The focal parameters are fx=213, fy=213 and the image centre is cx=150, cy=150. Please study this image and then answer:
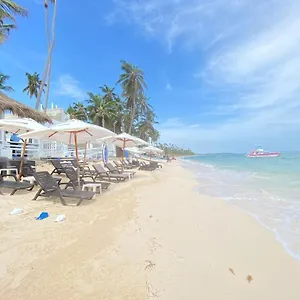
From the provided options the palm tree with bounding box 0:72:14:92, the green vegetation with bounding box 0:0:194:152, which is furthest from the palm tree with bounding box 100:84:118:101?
the palm tree with bounding box 0:72:14:92

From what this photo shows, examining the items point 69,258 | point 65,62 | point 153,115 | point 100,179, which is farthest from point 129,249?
point 153,115

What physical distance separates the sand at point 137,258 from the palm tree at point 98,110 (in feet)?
89.6

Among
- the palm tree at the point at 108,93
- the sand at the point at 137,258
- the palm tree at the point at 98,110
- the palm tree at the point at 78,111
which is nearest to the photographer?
the sand at the point at 137,258

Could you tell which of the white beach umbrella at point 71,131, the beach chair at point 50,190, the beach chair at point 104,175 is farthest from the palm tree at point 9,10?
the beach chair at point 50,190

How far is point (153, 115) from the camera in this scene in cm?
4731

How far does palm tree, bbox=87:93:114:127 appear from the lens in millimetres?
31281

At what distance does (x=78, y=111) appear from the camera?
34219 mm

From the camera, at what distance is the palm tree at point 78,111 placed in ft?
111

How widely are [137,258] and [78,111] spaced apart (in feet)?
112

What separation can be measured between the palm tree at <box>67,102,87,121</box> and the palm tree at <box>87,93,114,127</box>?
247cm

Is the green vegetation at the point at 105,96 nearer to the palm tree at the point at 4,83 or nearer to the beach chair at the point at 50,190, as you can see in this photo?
the palm tree at the point at 4,83

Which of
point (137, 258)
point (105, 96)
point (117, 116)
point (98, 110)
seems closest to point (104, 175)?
point (137, 258)

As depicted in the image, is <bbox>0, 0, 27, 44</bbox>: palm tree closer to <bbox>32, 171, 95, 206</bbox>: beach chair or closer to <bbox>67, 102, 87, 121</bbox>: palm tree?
<bbox>32, 171, 95, 206</bbox>: beach chair

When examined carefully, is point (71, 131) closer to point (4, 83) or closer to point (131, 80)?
point (4, 83)
